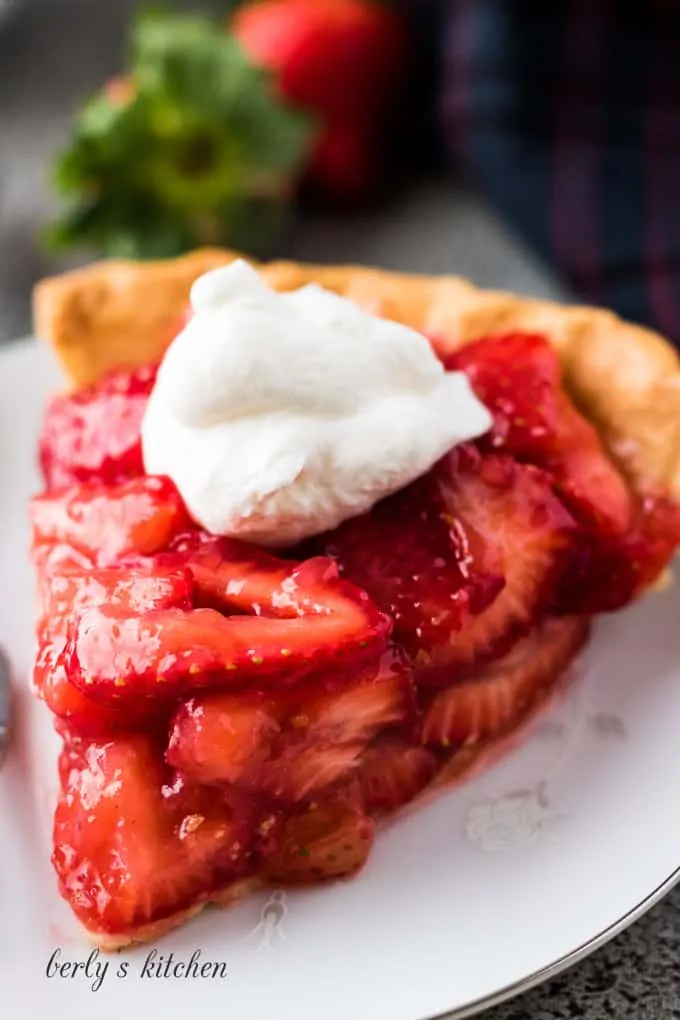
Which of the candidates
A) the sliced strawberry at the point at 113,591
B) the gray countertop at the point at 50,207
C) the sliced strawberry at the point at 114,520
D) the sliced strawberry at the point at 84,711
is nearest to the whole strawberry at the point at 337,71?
the gray countertop at the point at 50,207

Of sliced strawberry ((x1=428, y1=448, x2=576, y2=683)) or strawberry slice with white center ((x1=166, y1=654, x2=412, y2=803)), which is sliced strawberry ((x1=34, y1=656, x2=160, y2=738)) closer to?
strawberry slice with white center ((x1=166, y1=654, x2=412, y2=803))

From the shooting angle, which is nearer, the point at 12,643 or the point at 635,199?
the point at 12,643

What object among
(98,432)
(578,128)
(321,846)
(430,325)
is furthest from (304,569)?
(578,128)

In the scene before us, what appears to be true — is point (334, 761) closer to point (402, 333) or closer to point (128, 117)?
point (402, 333)

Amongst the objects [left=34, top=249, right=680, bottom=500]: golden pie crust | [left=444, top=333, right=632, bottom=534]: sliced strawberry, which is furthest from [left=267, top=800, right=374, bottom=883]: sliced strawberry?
[left=34, top=249, right=680, bottom=500]: golden pie crust

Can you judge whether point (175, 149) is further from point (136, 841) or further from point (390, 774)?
point (136, 841)

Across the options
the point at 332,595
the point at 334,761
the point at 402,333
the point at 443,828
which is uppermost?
the point at 402,333

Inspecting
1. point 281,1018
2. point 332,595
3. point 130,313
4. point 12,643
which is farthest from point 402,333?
point 281,1018
